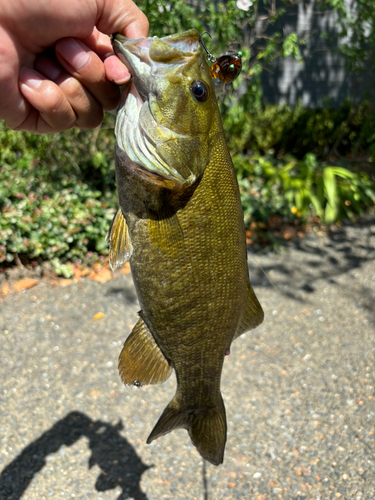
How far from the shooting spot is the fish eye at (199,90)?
1400 millimetres

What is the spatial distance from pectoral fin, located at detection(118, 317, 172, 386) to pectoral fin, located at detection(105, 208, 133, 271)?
33cm

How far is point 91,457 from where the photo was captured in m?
3.15

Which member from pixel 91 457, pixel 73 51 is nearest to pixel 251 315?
pixel 73 51

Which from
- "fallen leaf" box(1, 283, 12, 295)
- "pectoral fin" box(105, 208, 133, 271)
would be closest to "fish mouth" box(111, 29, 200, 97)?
"pectoral fin" box(105, 208, 133, 271)

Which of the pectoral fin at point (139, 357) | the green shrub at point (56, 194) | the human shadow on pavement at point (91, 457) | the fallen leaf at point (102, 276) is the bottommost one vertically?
the fallen leaf at point (102, 276)

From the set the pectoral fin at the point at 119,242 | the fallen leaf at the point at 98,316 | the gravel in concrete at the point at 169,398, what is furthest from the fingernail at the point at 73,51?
the fallen leaf at the point at 98,316

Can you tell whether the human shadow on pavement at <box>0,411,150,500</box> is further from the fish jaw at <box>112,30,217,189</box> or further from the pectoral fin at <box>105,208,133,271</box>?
the fish jaw at <box>112,30,217,189</box>

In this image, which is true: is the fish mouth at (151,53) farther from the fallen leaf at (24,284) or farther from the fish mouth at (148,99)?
the fallen leaf at (24,284)

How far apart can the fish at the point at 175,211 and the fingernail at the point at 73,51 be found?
280 mm

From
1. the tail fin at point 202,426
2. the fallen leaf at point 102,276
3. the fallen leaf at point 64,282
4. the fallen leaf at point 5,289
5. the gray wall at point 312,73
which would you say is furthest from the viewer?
the gray wall at point 312,73

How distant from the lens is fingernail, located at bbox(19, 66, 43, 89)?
1.73 m

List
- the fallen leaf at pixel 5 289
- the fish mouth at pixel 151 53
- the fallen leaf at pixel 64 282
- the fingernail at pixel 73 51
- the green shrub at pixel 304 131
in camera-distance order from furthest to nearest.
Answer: the green shrub at pixel 304 131 < the fallen leaf at pixel 64 282 < the fallen leaf at pixel 5 289 < the fingernail at pixel 73 51 < the fish mouth at pixel 151 53

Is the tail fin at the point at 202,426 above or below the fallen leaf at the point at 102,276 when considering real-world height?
above

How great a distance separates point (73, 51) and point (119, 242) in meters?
0.78
